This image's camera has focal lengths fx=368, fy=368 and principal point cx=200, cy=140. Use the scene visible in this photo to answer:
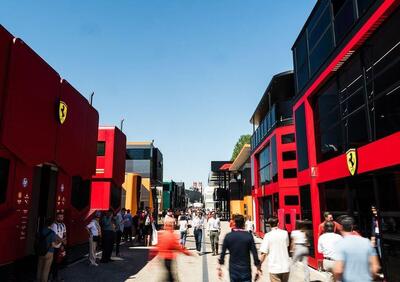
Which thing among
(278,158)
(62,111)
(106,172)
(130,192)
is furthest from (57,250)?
(130,192)

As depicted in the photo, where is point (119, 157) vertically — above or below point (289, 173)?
above

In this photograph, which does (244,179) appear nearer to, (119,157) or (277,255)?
(119,157)

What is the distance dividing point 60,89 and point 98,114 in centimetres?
534

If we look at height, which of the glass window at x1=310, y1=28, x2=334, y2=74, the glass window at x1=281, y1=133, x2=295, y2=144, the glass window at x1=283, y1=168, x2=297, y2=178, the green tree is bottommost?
the glass window at x1=283, y1=168, x2=297, y2=178

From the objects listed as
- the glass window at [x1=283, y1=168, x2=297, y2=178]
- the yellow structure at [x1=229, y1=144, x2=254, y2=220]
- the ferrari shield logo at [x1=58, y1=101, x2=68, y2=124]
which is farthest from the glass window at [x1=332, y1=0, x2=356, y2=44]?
the yellow structure at [x1=229, y1=144, x2=254, y2=220]

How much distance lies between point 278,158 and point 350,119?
12019mm

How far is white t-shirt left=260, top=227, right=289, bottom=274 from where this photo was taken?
6555 millimetres

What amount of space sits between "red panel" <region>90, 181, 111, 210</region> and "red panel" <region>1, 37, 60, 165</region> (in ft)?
31.1

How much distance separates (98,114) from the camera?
18250mm

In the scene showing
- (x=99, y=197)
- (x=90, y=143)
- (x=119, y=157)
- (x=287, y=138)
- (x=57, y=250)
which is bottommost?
(x=57, y=250)

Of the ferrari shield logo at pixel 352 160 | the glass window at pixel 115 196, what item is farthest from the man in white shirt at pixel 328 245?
the glass window at pixel 115 196

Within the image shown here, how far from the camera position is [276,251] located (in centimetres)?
665

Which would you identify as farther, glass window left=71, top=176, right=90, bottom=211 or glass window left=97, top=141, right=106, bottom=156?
glass window left=97, top=141, right=106, bottom=156

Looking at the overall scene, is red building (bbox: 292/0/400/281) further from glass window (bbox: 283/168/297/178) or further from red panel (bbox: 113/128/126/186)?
red panel (bbox: 113/128/126/186)
